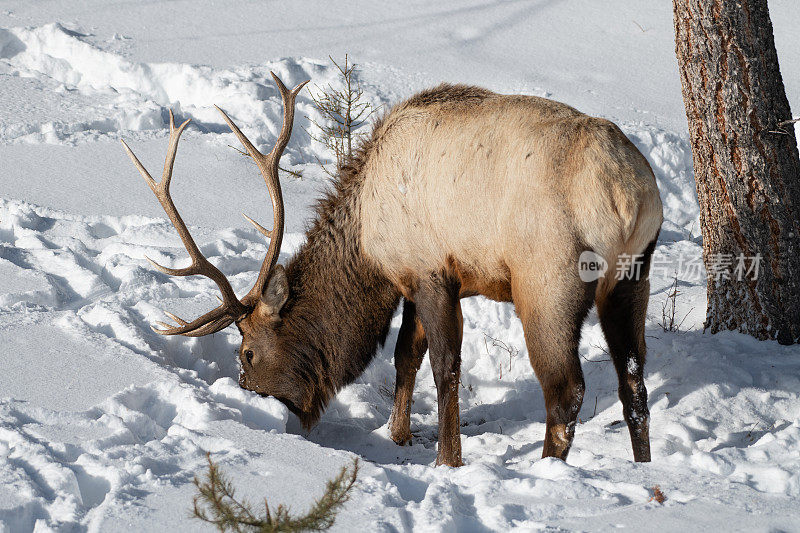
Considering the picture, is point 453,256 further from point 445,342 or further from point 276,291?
point 276,291

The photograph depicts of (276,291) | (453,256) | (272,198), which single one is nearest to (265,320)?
(276,291)

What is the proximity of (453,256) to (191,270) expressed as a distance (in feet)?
4.74

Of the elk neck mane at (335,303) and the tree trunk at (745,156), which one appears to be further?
the tree trunk at (745,156)

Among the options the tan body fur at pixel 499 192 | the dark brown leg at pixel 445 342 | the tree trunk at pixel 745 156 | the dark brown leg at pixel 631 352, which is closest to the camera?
the tan body fur at pixel 499 192

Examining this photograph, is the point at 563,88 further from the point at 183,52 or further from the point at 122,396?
the point at 122,396

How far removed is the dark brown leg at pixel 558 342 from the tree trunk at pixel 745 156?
72.4 inches

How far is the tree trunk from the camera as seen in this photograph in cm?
451

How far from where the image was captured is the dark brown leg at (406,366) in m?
4.68

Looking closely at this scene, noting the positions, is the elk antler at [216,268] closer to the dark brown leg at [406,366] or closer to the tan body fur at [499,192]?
the tan body fur at [499,192]

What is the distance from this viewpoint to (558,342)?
3.42 meters

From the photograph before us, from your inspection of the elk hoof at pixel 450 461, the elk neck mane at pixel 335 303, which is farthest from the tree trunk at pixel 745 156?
the elk hoof at pixel 450 461

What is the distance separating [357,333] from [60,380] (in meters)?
1.54

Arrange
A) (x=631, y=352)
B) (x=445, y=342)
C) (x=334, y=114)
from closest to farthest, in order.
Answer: (x=631, y=352), (x=445, y=342), (x=334, y=114)

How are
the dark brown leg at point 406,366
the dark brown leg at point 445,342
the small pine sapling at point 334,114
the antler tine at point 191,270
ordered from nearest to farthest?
1. the dark brown leg at point 445,342
2. the antler tine at point 191,270
3. the dark brown leg at point 406,366
4. the small pine sapling at point 334,114
